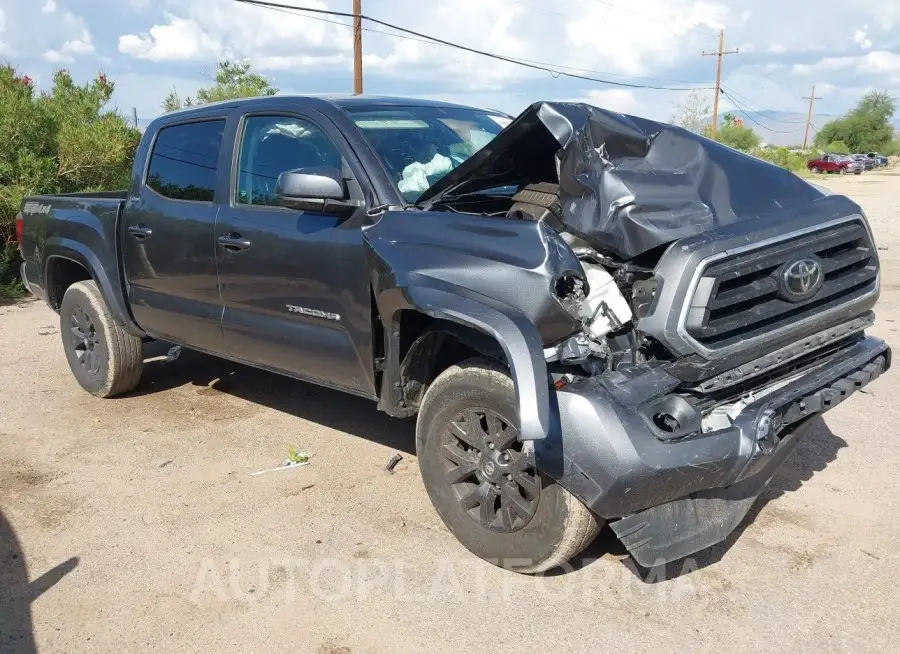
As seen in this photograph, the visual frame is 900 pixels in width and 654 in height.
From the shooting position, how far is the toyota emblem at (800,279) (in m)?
3.24

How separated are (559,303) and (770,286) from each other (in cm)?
87

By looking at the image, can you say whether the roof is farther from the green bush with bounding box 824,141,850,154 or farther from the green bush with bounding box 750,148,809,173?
the green bush with bounding box 824,141,850,154

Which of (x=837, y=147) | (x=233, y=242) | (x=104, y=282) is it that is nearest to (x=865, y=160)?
(x=837, y=147)

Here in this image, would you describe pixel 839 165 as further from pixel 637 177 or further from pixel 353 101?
pixel 637 177

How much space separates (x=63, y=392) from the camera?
6316mm

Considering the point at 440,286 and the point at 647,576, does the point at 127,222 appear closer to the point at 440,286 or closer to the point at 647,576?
the point at 440,286

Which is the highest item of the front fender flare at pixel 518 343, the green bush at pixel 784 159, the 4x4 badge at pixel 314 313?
the front fender flare at pixel 518 343

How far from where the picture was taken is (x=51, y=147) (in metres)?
11.1

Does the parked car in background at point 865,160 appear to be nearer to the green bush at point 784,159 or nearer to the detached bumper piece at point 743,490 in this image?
the green bush at point 784,159

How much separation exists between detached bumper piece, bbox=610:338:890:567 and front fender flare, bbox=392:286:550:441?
62 cm

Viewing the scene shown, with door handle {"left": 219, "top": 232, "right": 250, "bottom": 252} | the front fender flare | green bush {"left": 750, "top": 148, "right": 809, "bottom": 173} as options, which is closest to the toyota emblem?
the front fender flare

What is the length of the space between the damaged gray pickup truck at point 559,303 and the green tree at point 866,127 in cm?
8026

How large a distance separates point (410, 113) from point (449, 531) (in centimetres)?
225

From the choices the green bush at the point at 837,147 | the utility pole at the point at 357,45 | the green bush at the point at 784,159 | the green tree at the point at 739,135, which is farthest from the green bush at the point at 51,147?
the green bush at the point at 837,147
